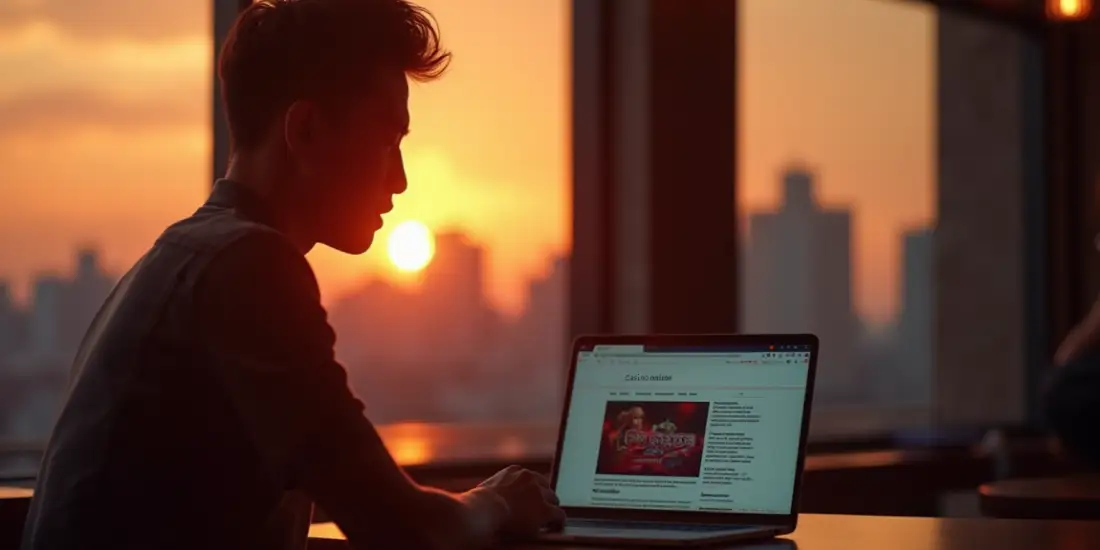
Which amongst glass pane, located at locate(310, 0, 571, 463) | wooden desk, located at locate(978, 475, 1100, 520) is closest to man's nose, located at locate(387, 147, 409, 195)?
wooden desk, located at locate(978, 475, 1100, 520)

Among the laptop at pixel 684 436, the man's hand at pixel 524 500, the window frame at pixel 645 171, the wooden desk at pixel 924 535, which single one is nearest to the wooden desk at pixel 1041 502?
the wooden desk at pixel 924 535

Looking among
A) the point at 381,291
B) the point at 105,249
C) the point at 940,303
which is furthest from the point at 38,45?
the point at 940,303

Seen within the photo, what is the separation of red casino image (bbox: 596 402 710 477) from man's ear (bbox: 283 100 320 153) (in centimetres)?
61

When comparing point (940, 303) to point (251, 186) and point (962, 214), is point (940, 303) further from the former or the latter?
point (251, 186)

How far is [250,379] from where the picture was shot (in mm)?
1357

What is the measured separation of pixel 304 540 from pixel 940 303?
444 centimetres

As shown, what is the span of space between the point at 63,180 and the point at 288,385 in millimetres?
1997

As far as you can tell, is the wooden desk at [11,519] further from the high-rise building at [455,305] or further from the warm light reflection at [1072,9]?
the warm light reflection at [1072,9]

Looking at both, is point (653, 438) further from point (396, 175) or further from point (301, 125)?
point (301, 125)

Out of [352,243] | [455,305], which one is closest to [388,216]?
[455,305]

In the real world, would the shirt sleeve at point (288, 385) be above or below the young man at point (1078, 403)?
above

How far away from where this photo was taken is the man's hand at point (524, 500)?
1.63 metres

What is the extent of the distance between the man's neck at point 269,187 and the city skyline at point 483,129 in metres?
1.75

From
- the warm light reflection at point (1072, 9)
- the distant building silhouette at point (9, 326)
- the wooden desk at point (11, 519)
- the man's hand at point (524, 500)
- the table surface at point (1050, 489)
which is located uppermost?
the warm light reflection at point (1072, 9)
